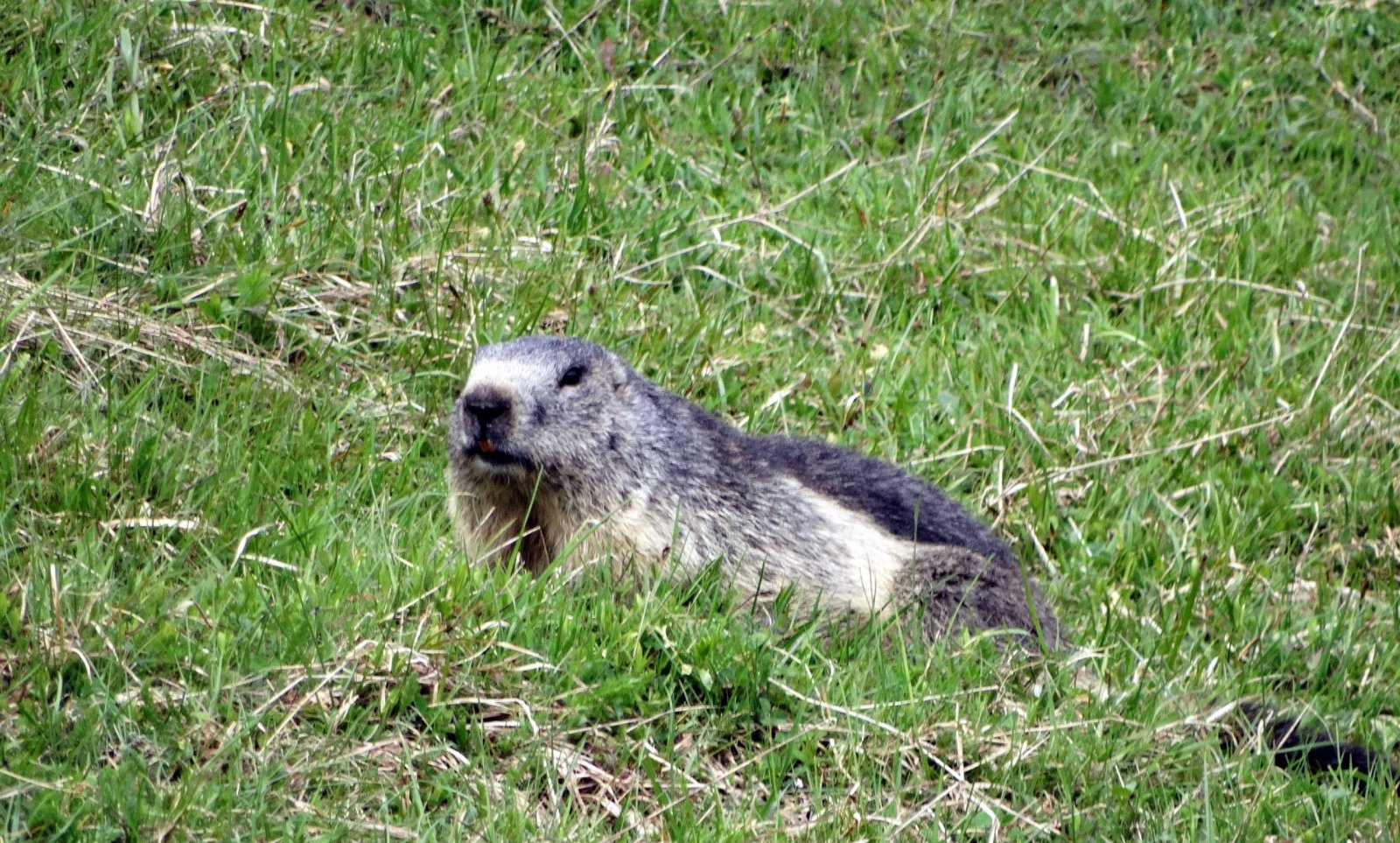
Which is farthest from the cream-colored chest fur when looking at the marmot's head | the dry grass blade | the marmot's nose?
the dry grass blade

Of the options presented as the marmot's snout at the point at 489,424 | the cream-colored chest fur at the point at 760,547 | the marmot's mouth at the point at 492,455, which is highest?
the marmot's snout at the point at 489,424

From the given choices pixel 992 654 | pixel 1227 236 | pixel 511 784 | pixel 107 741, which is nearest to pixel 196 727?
pixel 107 741

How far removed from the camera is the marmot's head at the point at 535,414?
499cm

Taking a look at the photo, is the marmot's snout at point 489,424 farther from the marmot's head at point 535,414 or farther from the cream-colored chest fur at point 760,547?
the cream-colored chest fur at point 760,547

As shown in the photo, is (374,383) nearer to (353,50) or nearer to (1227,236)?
(353,50)

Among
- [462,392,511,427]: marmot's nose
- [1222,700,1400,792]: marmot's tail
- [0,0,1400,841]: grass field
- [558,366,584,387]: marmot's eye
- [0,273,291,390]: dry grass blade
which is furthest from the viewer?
[0,273,291,390]: dry grass blade

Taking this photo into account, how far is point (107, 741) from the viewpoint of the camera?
3621 mm

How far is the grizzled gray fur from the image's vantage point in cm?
503

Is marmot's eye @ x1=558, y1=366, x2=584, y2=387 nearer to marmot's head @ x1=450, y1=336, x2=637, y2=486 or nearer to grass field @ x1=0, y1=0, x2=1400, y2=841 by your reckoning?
marmot's head @ x1=450, y1=336, x2=637, y2=486

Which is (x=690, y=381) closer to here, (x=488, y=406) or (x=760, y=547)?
(x=760, y=547)

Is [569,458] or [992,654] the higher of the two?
[569,458]

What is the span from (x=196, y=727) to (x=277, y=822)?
1.17 ft

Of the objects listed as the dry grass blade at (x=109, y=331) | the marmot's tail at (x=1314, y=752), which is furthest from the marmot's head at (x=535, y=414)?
the marmot's tail at (x=1314, y=752)

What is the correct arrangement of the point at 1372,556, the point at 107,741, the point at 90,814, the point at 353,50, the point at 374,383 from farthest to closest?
the point at 353,50 → the point at 1372,556 → the point at 374,383 → the point at 107,741 → the point at 90,814
